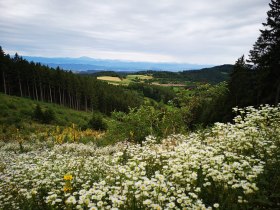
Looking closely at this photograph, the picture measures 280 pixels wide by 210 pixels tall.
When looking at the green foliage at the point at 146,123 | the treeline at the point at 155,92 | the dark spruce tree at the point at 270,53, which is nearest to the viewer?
the green foliage at the point at 146,123

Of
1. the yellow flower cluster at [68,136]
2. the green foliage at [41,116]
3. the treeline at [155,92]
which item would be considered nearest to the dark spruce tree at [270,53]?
the yellow flower cluster at [68,136]

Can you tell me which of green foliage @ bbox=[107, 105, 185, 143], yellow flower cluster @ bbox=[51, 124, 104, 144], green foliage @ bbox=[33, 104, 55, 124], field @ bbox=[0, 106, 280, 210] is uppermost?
field @ bbox=[0, 106, 280, 210]

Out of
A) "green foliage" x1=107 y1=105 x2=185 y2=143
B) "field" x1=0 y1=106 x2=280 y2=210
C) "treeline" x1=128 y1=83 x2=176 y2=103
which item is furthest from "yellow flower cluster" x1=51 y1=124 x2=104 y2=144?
"treeline" x1=128 y1=83 x2=176 y2=103

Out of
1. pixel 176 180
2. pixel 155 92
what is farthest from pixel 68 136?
pixel 155 92

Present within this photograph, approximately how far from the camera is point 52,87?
7719cm

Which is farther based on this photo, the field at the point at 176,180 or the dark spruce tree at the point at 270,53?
the dark spruce tree at the point at 270,53

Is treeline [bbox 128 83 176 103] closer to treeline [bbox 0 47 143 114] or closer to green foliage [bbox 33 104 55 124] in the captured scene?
treeline [bbox 0 47 143 114]

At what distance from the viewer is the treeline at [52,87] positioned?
69812mm

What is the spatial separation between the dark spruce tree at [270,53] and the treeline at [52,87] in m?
52.6

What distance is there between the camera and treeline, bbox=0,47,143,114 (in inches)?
2749

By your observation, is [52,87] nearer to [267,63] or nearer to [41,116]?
[41,116]

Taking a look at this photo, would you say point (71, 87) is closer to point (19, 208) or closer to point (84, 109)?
point (84, 109)

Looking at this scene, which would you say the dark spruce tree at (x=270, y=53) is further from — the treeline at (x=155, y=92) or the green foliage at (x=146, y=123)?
the treeline at (x=155, y=92)

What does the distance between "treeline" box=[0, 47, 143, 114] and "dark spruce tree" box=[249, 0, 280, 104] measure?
52.6m
